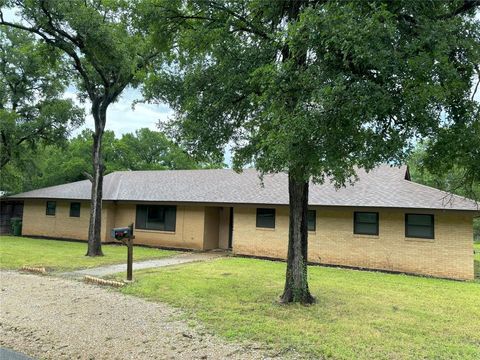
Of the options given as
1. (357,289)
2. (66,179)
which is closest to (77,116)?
(66,179)

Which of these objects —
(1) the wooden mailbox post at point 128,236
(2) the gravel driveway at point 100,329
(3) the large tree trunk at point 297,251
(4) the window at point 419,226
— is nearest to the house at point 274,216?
(4) the window at point 419,226

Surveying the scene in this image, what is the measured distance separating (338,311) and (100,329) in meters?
4.69

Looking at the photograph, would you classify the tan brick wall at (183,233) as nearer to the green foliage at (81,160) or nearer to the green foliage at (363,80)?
the green foliage at (81,160)

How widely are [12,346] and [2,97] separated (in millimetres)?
23981

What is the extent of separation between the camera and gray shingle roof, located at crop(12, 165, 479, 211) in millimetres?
15680

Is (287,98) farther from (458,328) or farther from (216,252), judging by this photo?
(216,252)

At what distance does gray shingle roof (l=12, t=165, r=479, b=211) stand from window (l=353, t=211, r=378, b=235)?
2.07 feet

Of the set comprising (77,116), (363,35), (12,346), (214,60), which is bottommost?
(12,346)

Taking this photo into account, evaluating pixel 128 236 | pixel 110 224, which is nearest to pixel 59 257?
pixel 128 236

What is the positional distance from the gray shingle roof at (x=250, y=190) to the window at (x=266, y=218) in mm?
602

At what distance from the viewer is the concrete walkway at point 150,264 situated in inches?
504

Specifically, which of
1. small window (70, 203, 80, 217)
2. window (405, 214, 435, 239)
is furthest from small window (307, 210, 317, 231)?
small window (70, 203, 80, 217)

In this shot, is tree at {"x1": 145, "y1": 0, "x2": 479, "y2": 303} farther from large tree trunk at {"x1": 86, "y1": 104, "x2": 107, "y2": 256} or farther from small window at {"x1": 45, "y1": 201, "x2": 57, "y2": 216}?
small window at {"x1": 45, "y1": 201, "x2": 57, "y2": 216}

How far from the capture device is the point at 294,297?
909 cm
